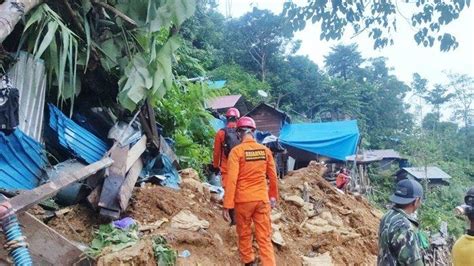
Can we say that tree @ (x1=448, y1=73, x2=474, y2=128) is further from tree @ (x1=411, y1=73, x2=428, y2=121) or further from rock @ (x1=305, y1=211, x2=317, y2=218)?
rock @ (x1=305, y1=211, x2=317, y2=218)

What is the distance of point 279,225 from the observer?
6758 mm

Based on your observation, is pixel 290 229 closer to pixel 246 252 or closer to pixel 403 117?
pixel 246 252

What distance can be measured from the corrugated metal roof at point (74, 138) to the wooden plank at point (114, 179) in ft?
1.01

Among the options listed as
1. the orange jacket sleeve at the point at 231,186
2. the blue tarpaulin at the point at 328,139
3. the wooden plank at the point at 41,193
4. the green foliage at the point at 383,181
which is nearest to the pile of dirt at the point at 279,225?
the orange jacket sleeve at the point at 231,186

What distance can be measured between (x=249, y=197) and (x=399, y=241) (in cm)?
200

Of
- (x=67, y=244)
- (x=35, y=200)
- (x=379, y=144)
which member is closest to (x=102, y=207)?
(x=67, y=244)

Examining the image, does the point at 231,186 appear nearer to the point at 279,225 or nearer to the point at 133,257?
the point at 133,257

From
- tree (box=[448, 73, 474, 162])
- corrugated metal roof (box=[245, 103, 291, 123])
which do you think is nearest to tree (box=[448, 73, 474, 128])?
tree (box=[448, 73, 474, 162])

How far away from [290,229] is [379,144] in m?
31.8

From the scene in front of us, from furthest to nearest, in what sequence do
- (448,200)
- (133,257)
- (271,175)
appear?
1. (448,200)
2. (271,175)
3. (133,257)

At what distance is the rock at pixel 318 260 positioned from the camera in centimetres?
566

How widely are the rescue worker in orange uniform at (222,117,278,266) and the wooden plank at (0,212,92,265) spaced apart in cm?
175

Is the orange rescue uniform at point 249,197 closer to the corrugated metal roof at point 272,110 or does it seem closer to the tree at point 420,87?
the corrugated metal roof at point 272,110

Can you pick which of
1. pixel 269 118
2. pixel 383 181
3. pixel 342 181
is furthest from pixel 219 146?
pixel 383 181
